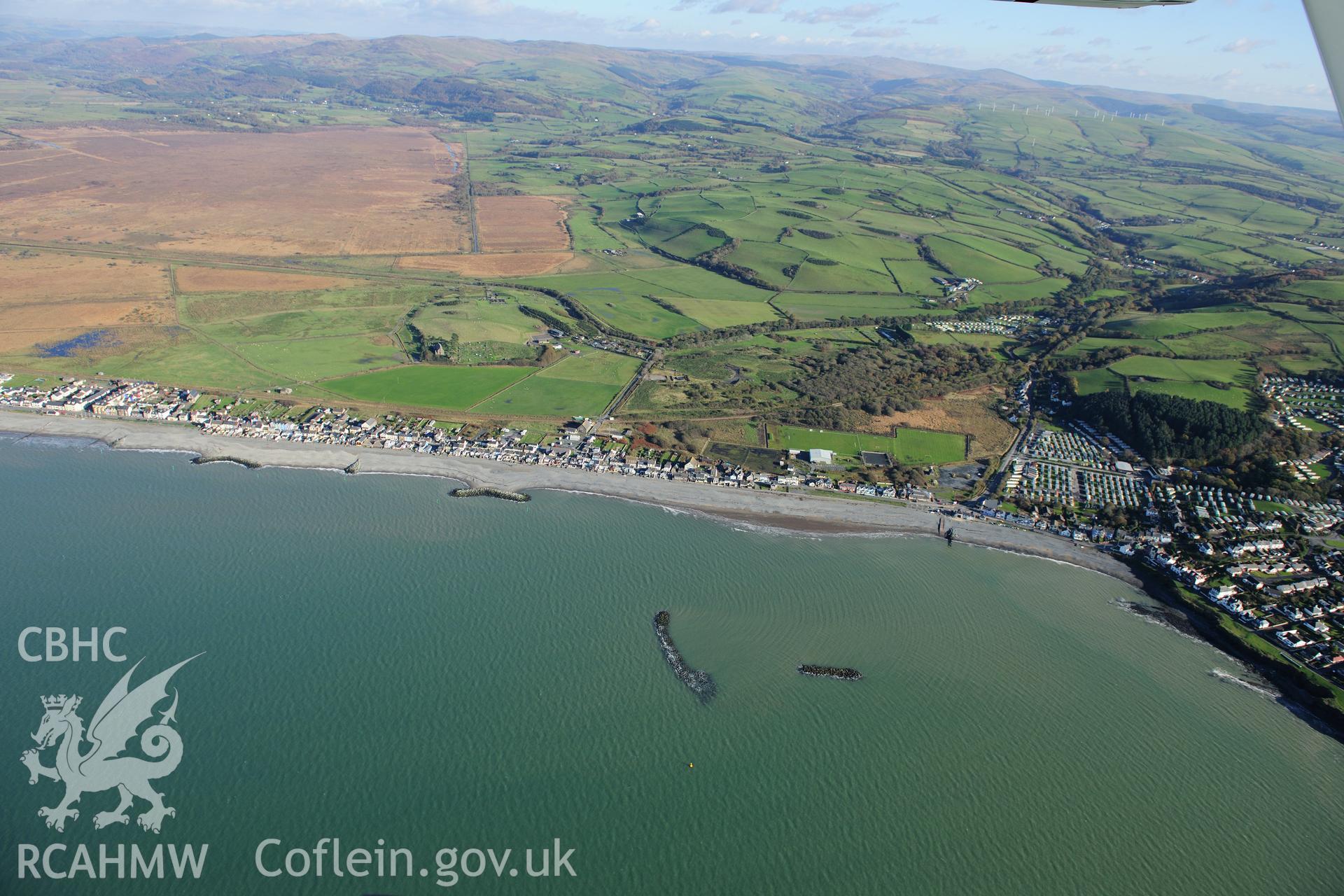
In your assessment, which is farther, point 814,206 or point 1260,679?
point 814,206

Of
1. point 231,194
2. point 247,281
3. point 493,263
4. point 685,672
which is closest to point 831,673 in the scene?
point 685,672

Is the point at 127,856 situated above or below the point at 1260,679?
below

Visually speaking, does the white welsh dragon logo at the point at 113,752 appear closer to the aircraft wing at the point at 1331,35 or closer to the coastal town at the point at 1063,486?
the coastal town at the point at 1063,486

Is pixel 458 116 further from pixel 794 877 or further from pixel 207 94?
pixel 794 877

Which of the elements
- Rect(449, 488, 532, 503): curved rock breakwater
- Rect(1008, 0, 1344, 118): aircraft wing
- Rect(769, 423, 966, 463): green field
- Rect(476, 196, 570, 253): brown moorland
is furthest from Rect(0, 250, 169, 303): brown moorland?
Rect(1008, 0, 1344, 118): aircraft wing

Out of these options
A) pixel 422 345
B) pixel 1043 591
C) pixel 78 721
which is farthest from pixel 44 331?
pixel 1043 591

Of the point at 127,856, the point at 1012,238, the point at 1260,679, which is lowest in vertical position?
the point at 127,856

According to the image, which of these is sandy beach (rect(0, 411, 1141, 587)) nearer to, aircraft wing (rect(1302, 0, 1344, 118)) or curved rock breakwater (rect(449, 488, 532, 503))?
curved rock breakwater (rect(449, 488, 532, 503))

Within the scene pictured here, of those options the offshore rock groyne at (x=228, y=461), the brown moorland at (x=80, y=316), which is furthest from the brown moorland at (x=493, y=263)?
the offshore rock groyne at (x=228, y=461)
